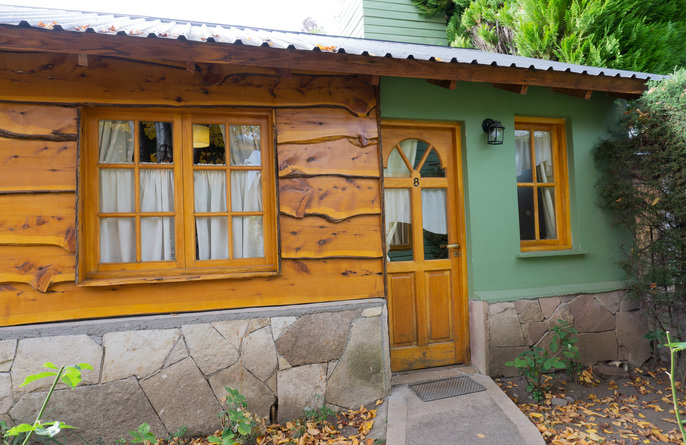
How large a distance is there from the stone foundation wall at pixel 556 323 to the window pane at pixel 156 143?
322 cm

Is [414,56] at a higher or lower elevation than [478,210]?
higher

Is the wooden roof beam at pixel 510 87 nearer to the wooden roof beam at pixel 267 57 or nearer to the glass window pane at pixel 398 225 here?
the wooden roof beam at pixel 267 57

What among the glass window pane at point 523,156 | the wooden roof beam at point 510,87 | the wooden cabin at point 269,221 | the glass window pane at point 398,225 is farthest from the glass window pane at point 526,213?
the glass window pane at point 398,225

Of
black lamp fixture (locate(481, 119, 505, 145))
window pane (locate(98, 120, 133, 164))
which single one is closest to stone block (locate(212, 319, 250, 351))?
window pane (locate(98, 120, 133, 164))

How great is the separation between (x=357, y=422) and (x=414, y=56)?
3.07 metres

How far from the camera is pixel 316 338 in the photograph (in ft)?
11.1

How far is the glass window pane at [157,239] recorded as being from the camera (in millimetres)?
3303

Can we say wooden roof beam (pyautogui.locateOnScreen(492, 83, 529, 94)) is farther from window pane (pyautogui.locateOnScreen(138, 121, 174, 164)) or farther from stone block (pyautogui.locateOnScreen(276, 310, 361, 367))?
window pane (pyautogui.locateOnScreen(138, 121, 174, 164))

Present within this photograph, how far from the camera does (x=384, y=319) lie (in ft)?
11.7

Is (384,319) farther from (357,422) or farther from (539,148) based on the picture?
(539,148)

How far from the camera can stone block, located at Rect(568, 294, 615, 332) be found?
4270 mm

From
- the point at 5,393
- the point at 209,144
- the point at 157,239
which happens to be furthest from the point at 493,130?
the point at 5,393

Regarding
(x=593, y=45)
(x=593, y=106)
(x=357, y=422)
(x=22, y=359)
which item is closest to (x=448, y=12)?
(x=593, y=45)

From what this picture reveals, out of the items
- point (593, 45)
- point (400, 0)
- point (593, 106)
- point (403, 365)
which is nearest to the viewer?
point (403, 365)
